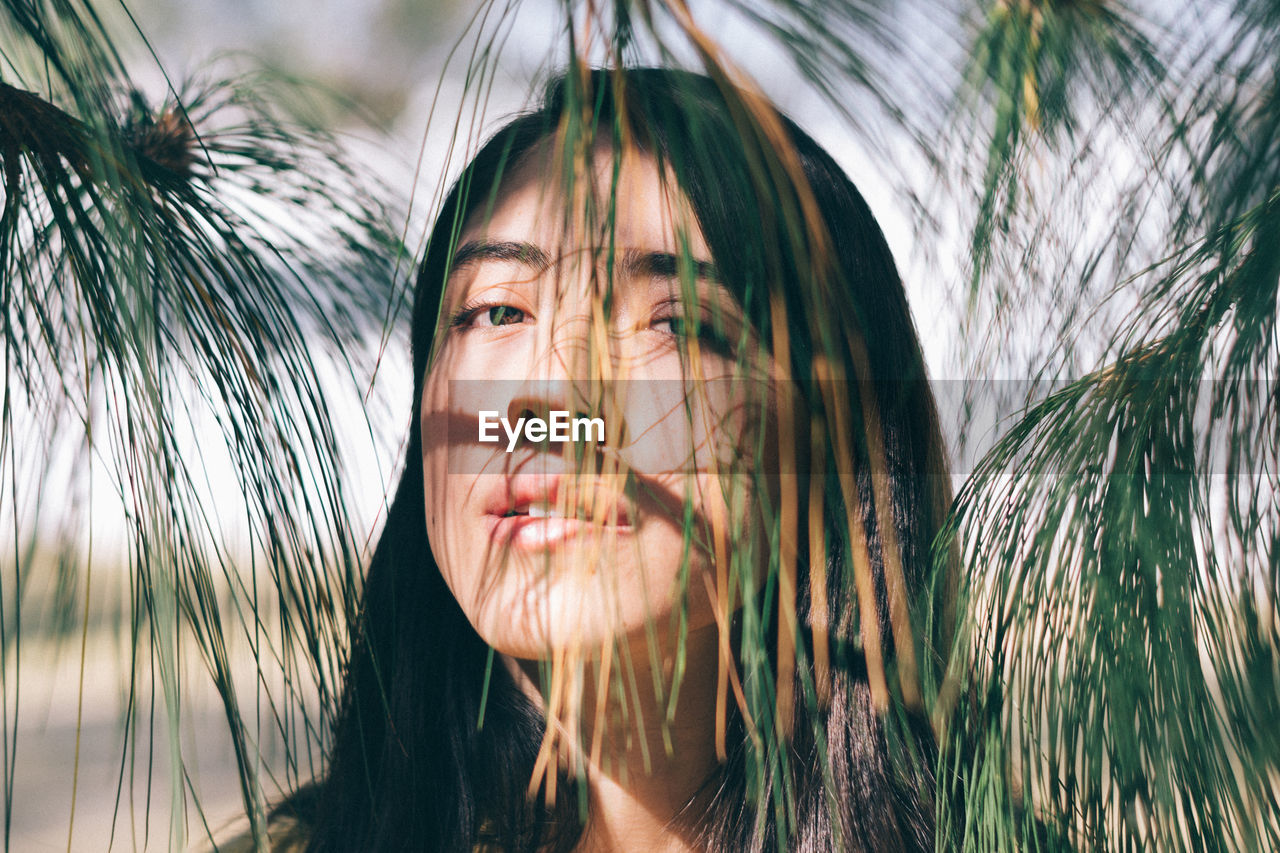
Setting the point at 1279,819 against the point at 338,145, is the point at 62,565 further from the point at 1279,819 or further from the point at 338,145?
the point at 1279,819

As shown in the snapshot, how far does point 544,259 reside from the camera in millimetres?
349

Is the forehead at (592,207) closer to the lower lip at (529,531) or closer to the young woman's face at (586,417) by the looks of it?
the young woman's face at (586,417)

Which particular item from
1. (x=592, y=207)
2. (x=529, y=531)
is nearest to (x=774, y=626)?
(x=529, y=531)

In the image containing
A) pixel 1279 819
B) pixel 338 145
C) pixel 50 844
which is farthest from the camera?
pixel 50 844

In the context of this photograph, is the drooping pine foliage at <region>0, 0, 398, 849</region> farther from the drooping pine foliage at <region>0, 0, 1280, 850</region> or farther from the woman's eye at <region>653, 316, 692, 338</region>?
the woman's eye at <region>653, 316, 692, 338</region>

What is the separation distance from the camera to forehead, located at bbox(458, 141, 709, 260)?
0.25 metres

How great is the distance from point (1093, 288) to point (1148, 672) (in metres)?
0.15

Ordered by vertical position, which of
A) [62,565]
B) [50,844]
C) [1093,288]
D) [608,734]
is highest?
[1093,288]

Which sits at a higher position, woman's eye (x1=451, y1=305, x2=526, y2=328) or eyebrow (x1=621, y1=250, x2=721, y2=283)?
eyebrow (x1=621, y1=250, x2=721, y2=283)

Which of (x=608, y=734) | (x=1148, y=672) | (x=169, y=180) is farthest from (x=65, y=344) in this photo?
(x=1148, y=672)

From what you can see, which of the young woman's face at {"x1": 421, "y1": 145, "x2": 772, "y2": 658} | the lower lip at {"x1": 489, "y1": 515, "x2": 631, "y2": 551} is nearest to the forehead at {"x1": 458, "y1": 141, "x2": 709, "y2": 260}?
the young woman's face at {"x1": 421, "y1": 145, "x2": 772, "y2": 658}

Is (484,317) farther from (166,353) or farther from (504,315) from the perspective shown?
(166,353)

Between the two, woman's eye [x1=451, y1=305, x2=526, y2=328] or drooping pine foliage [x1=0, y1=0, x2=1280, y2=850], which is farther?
woman's eye [x1=451, y1=305, x2=526, y2=328]

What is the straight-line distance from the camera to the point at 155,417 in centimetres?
26
